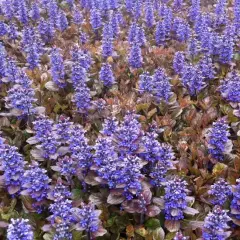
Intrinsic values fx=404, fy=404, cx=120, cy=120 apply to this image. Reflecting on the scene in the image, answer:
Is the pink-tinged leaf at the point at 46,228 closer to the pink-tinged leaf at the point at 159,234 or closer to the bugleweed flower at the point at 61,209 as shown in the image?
the bugleweed flower at the point at 61,209

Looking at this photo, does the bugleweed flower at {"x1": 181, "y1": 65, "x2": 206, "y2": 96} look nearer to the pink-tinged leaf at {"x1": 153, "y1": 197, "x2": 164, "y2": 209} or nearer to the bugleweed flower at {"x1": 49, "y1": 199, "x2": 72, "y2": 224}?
the pink-tinged leaf at {"x1": 153, "y1": 197, "x2": 164, "y2": 209}

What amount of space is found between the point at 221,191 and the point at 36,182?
2.48 meters

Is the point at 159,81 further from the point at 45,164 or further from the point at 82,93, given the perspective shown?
the point at 45,164

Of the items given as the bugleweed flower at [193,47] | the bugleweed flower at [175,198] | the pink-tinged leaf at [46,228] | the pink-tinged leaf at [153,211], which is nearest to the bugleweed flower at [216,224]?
the bugleweed flower at [175,198]

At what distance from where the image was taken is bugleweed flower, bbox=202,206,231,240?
15.3 feet

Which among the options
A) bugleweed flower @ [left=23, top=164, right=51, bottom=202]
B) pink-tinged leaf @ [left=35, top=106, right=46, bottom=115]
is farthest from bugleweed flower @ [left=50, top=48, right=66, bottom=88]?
bugleweed flower @ [left=23, top=164, right=51, bottom=202]

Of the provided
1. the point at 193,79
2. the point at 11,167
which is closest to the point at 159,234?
the point at 11,167

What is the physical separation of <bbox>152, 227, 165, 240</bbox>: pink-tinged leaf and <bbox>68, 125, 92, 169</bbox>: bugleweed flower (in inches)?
52.2

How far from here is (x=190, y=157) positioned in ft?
21.7

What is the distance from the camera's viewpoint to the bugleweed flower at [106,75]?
8008mm

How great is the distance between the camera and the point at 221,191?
214 inches

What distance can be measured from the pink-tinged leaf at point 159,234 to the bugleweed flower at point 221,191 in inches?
33.5

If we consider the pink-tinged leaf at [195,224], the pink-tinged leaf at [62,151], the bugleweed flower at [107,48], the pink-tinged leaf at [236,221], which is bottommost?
the pink-tinged leaf at [195,224]

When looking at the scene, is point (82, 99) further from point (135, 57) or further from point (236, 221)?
point (236, 221)
